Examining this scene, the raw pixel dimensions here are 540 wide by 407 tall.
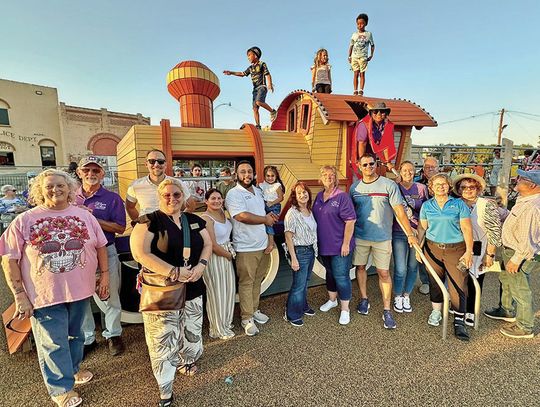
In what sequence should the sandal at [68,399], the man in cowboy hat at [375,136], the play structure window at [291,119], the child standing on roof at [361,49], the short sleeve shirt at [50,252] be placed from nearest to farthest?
the short sleeve shirt at [50,252], the sandal at [68,399], the man in cowboy hat at [375,136], the play structure window at [291,119], the child standing on roof at [361,49]

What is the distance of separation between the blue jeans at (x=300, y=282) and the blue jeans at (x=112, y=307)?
1833mm

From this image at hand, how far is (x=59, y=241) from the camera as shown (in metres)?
1.89

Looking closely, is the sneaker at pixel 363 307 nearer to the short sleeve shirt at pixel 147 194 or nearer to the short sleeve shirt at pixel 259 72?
the short sleeve shirt at pixel 147 194

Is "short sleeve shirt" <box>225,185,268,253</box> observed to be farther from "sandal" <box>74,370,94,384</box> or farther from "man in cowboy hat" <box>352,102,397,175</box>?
"man in cowboy hat" <box>352,102,397,175</box>

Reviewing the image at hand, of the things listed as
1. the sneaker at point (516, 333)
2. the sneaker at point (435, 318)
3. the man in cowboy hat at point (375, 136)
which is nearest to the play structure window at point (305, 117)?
the man in cowboy hat at point (375, 136)

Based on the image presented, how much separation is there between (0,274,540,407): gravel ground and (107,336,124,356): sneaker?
64mm

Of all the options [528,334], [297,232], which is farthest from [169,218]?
[528,334]

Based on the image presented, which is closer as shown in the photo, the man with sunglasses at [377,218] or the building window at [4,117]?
the man with sunglasses at [377,218]

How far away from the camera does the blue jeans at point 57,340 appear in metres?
1.91

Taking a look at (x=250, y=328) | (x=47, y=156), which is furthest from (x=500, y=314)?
(x=47, y=156)

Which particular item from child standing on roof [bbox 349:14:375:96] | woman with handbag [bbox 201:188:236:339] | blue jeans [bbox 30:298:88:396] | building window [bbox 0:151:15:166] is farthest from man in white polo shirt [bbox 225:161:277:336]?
building window [bbox 0:151:15:166]

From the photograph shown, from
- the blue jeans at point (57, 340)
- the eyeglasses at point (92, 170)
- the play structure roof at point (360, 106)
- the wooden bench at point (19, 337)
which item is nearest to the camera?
the blue jeans at point (57, 340)

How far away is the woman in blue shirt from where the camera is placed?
9.19 feet

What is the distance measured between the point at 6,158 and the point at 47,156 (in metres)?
2.69
